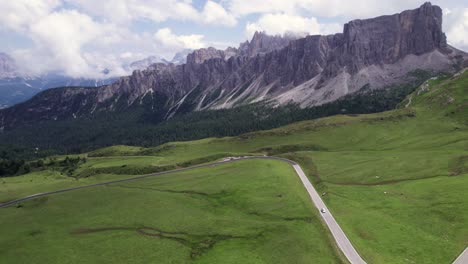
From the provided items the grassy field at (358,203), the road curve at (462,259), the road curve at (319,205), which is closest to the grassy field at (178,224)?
the grassy field at (358,203)

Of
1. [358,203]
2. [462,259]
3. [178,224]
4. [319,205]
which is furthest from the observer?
[319,205]

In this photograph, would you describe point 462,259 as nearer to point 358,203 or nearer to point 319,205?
point 358,203

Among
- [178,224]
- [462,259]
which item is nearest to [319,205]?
[462,259]

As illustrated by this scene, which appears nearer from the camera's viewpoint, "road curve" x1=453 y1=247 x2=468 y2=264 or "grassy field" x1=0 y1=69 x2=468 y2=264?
"road curve" x1=453 y1=247 x2=468 y2=264

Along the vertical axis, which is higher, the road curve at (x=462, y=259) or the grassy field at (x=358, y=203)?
the grassy field at (x=358, y=203)

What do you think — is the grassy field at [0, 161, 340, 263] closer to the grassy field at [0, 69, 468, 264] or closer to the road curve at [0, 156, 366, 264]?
the grassy field at [0, 69, 468, 264]

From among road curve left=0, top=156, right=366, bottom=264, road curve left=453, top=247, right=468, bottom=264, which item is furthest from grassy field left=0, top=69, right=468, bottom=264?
road curve left=0, top=156, right=366, bottom=264

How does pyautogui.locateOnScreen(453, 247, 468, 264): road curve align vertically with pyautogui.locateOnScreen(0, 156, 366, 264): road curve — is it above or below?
below

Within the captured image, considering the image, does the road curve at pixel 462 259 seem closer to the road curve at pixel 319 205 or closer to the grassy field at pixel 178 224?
the road curve at pixel 319 205

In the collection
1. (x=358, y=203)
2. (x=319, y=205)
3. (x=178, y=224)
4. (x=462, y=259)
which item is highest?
(x=319, y=205)

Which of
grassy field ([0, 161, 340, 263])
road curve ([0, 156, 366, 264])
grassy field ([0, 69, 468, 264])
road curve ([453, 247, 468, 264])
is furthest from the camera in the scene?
grassy field ([0, 161, 340, 263])
